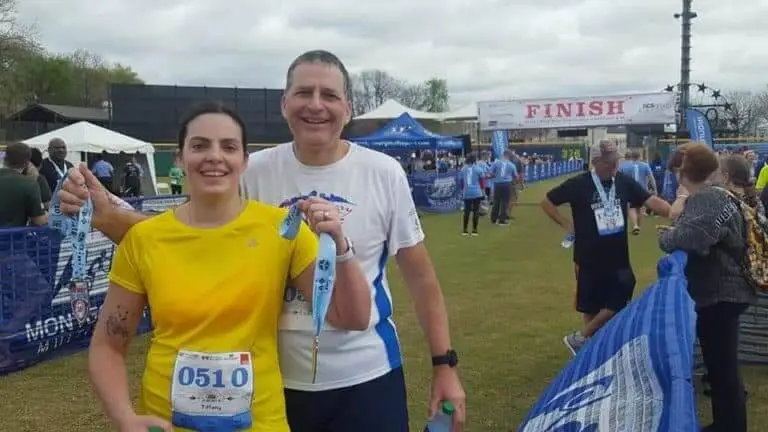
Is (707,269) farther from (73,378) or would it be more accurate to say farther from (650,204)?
(73,378)

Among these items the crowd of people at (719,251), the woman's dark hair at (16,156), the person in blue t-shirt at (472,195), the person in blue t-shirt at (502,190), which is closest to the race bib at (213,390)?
the crowd of people at (719,251)

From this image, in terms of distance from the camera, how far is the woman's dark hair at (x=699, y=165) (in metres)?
4.93

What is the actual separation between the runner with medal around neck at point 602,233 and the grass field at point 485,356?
655 millimetres

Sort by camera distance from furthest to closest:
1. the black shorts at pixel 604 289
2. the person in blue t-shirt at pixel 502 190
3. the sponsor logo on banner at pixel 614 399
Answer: the person in blue t-shirt at pixel 502 190
the black shorts at pixel 604 289
the sponsor logo on banner at pixel 614 399

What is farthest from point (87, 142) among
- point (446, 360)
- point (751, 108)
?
point (751, 108)

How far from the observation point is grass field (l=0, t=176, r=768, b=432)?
17.6 ft

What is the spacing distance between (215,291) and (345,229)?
507 millimetres

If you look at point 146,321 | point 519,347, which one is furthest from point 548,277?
point 146,321

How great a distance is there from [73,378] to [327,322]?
4.75 meters

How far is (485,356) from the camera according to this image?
22.3 feet

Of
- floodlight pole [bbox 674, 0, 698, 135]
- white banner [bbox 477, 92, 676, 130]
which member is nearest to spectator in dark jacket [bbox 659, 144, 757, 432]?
white banner [bbox 477, 92, 676, 130]

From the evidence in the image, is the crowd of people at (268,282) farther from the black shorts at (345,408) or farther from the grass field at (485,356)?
the grass field at (485,356)

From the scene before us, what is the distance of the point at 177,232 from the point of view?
2.09 metres

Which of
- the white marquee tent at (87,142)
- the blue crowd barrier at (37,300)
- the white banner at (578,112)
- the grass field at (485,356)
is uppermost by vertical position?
the white banner at (578,112)
